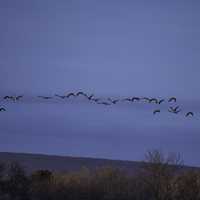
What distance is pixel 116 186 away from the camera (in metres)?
53.7

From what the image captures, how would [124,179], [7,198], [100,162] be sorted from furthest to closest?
1. [100,162]
2. [124,179]
3. [7,198]

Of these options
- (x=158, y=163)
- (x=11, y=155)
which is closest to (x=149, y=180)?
(x=158, y=163)

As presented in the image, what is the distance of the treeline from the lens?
5156cm

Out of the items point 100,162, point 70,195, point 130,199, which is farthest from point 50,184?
point 100,162

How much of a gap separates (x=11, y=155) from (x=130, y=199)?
61224mm

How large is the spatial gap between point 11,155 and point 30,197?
60.3m

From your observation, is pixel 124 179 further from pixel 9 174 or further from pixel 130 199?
pixel 9 174

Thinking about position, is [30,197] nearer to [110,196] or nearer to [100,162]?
[110,196]

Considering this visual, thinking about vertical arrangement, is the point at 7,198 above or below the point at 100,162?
below

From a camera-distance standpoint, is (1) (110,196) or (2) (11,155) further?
(2) (11,155)

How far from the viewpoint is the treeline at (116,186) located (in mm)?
51562

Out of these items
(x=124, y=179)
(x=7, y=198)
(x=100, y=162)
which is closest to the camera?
(x=7, y=198)

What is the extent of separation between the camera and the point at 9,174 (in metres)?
53.4

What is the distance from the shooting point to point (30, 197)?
51.4 m
